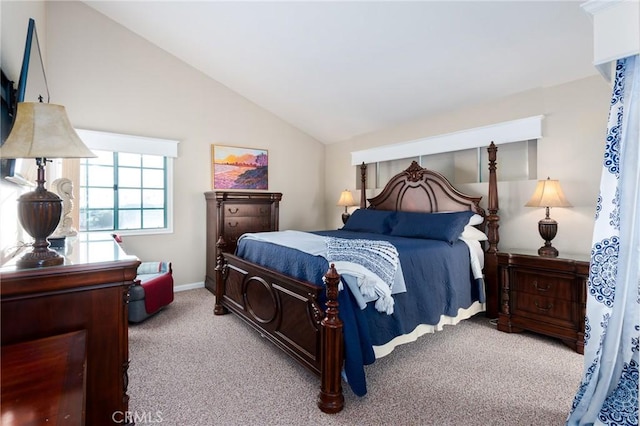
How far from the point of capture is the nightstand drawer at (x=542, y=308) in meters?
2.63

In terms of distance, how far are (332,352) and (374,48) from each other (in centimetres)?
284

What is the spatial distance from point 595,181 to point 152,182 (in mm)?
4944

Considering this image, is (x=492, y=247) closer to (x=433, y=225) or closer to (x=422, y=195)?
(x=433, y=225)

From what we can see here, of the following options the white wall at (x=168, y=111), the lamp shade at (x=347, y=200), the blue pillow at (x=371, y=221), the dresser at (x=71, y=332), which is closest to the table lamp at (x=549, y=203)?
the blue pillow at (x=371, y=221)

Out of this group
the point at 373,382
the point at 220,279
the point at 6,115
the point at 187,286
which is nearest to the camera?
the point at 6,115

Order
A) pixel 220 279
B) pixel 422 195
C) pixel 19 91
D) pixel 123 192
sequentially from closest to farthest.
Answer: pixel 19 91
pixel 220 279
pixel 422 195
pixel 123 192

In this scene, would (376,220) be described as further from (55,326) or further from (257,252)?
(55,326)

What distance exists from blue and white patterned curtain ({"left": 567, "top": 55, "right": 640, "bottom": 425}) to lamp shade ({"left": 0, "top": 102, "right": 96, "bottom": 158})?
231 centimetres

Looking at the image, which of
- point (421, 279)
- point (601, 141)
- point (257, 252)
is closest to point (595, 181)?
point (601, 141)

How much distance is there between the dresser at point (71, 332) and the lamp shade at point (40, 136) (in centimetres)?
45

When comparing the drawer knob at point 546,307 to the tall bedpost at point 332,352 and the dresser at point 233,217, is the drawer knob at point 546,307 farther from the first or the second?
the dresser at point 233,217

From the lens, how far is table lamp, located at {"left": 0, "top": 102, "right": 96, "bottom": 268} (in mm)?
1282

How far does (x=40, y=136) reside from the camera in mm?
1314

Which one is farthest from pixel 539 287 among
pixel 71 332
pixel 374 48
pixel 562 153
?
pixel 71 332
